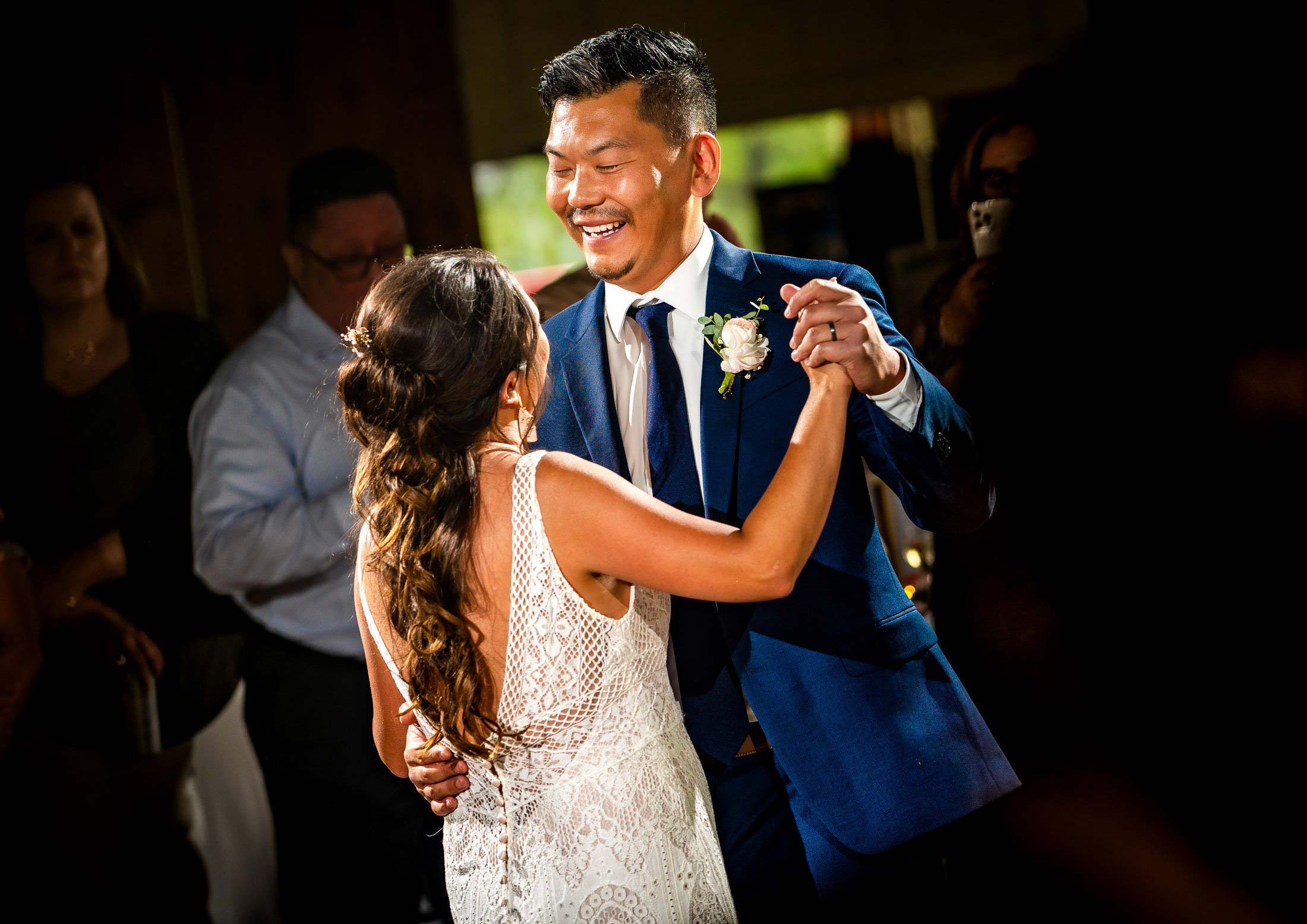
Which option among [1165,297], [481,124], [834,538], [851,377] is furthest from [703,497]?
[481,124]

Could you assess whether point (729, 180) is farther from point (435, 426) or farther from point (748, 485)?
point (435, 426)

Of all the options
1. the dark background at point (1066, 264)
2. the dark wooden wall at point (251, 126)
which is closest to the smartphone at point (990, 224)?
the dark background at point (1066, 264)

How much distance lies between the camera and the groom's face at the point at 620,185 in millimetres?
1782

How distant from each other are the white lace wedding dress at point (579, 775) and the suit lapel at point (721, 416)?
23 centimetres

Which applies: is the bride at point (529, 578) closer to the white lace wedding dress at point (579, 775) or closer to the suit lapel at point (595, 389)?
the white lace wedding dress at point (579, 775)

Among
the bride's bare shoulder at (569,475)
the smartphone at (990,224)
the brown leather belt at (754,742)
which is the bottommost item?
the brown leather belt at (754,742)

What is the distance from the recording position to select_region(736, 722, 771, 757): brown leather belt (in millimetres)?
1967

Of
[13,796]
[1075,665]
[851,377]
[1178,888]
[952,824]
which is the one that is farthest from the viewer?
[13,796]

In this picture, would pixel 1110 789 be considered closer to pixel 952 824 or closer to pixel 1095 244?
pixel 952 824

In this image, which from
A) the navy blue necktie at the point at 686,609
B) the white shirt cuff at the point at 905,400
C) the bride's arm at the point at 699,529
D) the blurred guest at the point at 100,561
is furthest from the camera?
the blurred guest at the point at 100,561

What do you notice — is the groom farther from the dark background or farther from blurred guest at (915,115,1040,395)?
blurred guest at (915,115,1040,395)

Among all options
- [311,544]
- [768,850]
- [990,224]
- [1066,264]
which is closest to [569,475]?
[768,850]

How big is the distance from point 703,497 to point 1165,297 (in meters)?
0.85

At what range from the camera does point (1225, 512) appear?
5.83 ft
